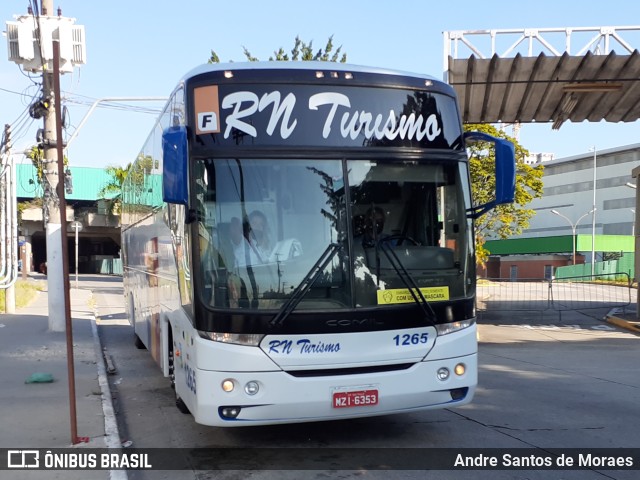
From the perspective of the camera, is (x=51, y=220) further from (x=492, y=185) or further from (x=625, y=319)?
(x=492, y=185)

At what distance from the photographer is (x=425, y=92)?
6.37 m

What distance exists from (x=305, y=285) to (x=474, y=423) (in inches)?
115

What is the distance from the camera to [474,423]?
7258mm

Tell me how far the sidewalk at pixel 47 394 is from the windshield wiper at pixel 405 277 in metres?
3.00

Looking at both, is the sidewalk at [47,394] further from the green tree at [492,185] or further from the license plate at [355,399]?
the green tree at [492,185]

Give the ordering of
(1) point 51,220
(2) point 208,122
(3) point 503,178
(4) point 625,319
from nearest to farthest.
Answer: (2) point 208,122
(3) point 503,178
(1) point 51,220
(4) point 625,319

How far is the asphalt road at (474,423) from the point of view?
18.7ft

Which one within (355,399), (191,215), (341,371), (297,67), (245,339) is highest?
(297,67)

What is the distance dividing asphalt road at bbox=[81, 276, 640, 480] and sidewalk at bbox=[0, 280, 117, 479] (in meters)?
0.39

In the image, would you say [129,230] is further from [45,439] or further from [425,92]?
[425,92]

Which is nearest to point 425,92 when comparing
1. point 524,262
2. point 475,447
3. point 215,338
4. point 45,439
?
point 215,338

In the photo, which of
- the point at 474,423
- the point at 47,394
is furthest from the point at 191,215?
the point at 47,394

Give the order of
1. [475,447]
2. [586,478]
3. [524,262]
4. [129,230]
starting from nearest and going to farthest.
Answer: [586,478] < [475,447] < [129,230] < [524,262]

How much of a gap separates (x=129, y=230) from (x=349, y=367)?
8.50m
